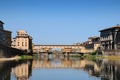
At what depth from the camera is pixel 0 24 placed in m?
128

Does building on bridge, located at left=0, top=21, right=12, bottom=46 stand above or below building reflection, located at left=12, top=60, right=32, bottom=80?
above

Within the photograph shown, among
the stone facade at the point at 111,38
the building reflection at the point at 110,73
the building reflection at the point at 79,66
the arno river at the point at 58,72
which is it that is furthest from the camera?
the stone facade at the point at 111,38

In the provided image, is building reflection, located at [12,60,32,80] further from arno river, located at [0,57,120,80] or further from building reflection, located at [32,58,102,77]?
building reflection, located at [32,58,102,77]

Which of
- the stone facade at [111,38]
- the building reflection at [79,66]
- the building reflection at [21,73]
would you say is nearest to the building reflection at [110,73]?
the building reflection at [79,66]

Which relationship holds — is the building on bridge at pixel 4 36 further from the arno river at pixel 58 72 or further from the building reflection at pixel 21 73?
the building reflection at pixel 21 73

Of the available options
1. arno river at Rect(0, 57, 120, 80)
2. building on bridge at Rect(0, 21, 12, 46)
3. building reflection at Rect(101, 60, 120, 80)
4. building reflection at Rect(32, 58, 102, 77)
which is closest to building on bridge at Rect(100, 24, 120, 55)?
building on bridge at Rect(0, 21, 12, 46)

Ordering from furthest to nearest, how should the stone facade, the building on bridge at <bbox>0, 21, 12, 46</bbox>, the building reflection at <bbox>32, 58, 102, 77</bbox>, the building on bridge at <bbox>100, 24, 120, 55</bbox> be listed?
the stone facade < the building on bridge at <bbox>100, 24, 120, 55</bbox> < the building on bridge at <bbox>0, 21, 12, 46</bbox> < the building reflection at <bbox>32, 58, 102, 77</bbox>

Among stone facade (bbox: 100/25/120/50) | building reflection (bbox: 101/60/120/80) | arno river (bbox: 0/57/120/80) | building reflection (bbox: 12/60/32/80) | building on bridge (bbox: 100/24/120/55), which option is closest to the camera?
building reflection (bbox: 101/60/120/80)

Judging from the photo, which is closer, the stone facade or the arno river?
the arno river

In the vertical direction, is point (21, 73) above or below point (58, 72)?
above

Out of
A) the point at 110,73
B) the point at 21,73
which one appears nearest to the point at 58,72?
the point at 21,73

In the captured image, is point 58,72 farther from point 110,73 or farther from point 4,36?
point 4,36

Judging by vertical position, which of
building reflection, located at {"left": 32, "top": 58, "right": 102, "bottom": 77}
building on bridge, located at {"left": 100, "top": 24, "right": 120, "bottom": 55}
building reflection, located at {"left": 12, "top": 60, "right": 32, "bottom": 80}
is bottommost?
building reflection, located at {"left": 32, "top": 58, "right": 102, "bottom": 77}

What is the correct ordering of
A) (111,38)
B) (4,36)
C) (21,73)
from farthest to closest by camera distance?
(111,38) < (4,36) < (21,73)
